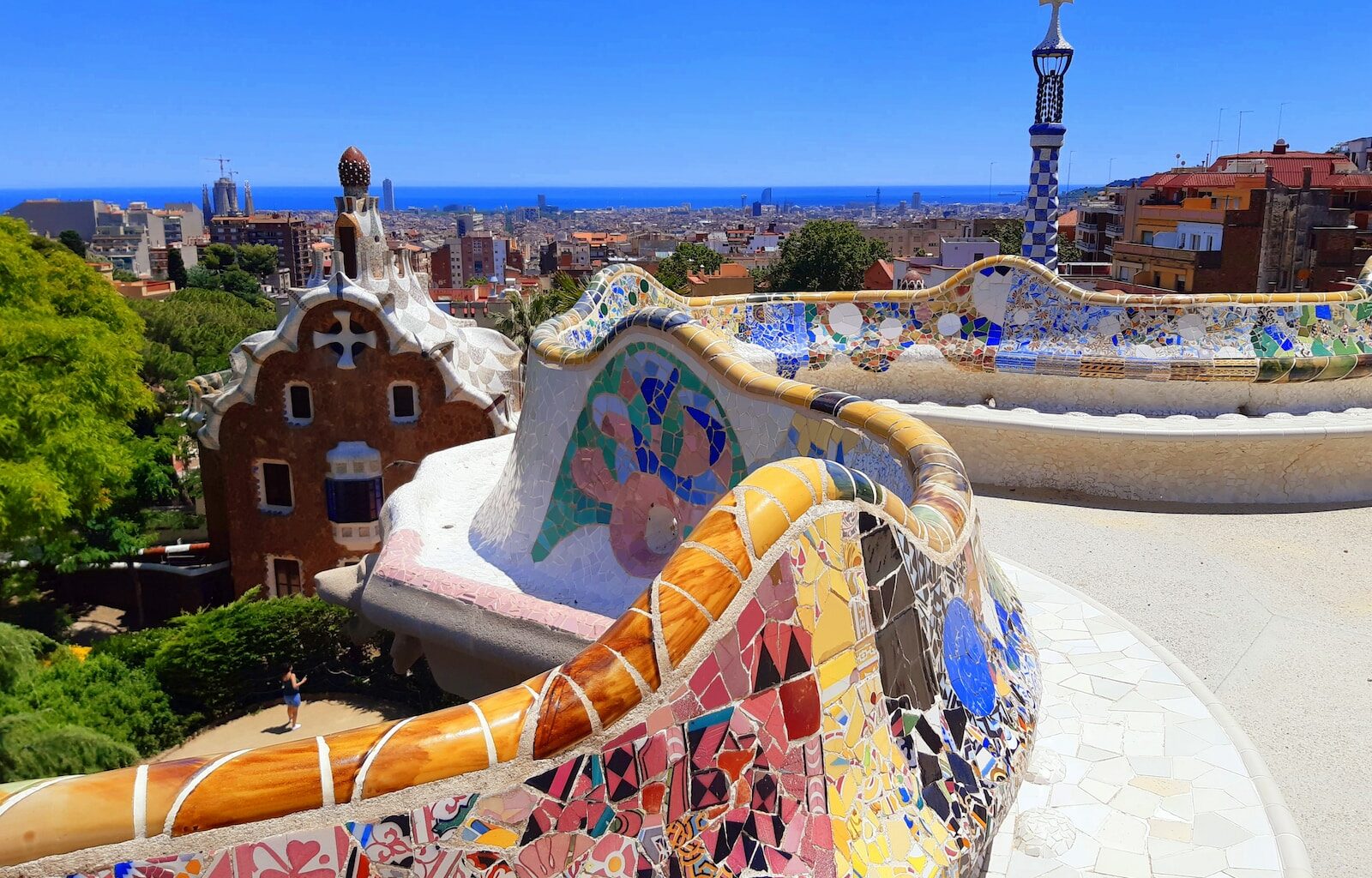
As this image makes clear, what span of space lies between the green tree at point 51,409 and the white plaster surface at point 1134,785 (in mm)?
9828

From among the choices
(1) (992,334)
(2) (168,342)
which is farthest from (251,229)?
(1) (992,334)

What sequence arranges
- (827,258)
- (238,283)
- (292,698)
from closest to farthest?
(292,698) < (827,258) < (238,283)

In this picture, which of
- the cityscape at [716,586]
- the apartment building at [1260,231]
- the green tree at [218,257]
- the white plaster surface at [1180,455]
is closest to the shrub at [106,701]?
the cityscape at [716,586]

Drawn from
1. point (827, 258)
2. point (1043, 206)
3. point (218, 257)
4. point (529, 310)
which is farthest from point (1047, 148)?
point (218, 257)

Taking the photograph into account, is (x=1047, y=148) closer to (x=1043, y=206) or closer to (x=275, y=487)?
(x=1043, y=206)

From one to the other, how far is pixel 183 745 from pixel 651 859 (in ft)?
36.3

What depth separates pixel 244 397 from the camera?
45.6 feet

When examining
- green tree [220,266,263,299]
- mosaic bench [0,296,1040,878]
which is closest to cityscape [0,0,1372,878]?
mosaic bench [0,296,1040,878]

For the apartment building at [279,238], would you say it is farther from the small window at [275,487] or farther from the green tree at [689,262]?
the small window at [275,487]

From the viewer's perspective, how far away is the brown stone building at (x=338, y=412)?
1366cm

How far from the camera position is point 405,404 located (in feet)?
45.9

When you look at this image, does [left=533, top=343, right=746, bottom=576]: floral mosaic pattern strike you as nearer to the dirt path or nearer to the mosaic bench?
the mosaic bench

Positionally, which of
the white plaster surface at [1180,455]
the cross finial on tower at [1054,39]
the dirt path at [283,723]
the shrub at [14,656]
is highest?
the cross finial on tower at [1054,39]

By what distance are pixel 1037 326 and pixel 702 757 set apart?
24.5 ft
